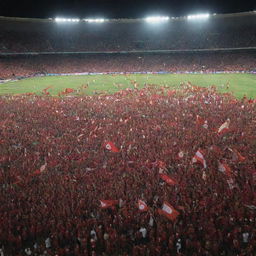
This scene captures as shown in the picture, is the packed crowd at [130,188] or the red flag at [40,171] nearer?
the packed crowd at [130,188]

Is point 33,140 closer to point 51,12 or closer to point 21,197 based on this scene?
point 21,197

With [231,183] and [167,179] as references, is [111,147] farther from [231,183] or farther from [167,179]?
[231,183]

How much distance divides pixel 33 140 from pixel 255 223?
6.04 metres

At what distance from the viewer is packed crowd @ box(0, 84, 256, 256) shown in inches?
125

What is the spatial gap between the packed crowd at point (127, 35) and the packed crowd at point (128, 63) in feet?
6.17

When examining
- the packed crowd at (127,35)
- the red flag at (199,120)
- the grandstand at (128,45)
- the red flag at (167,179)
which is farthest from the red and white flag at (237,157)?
the packed crowd at (127,35)

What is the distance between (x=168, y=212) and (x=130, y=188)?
0.97m

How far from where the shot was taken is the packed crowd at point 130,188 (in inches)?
125

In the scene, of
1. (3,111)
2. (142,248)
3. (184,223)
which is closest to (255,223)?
(184,223)

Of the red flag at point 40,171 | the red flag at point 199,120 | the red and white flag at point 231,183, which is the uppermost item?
the red flag at point 199,120

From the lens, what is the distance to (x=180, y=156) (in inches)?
223

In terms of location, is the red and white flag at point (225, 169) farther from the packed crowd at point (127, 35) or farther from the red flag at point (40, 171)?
the packed crowd at point (127, 35)

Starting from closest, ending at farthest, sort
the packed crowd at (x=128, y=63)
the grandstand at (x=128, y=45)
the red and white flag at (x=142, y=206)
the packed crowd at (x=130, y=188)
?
the packed crowd at (x=130, y=188), the red and white flag at (x=142, y=206), the packed crowd at (x=128, y=63), the grandstand at (x=128, y=45)

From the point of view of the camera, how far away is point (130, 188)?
4414 millimetres
